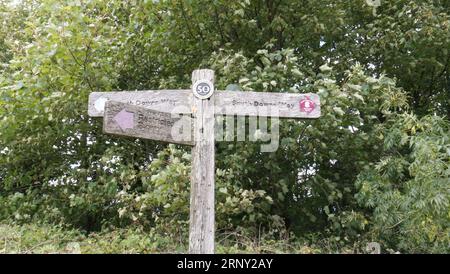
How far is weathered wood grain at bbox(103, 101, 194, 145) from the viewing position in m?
3.96

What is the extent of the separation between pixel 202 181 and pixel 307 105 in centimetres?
133

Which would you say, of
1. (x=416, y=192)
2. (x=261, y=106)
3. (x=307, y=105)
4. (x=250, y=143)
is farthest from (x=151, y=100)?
(x=416, y=192)

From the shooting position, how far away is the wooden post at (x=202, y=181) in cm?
416

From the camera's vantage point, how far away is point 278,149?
669 cm

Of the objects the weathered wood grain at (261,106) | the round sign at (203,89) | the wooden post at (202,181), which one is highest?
the round sign at (203,89)

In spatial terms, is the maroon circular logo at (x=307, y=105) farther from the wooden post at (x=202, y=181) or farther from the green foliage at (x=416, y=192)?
the green foliage at (x=416, y=192)

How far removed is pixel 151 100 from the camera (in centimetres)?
453

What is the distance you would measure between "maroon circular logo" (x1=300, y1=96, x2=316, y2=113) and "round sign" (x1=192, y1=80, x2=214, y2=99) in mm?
926

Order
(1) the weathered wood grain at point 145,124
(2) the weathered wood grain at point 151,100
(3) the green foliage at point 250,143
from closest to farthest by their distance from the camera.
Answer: (1) the weathered wood grain at point 145,124, (2) the weathered wood grain at point 151,100, (3) the green foliage at point 250,143

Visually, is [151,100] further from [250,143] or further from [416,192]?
[416,192]

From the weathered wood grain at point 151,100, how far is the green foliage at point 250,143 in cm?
91

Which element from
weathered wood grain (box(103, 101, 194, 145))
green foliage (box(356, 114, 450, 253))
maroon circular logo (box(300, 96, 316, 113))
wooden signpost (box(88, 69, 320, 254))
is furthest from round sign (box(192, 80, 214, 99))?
green foliage (box(356, 114, 450, 253))

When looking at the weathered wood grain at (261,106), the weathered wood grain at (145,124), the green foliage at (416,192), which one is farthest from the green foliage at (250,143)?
the weathered wood grain at (145,124)

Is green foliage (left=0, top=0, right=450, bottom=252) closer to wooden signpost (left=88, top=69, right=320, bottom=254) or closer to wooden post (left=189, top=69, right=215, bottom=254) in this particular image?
wooden signpost (left=88, top=69, right=320, bottom=254)
